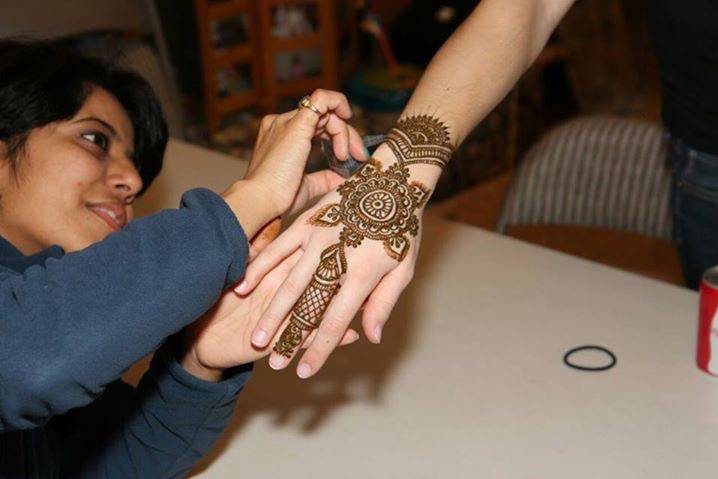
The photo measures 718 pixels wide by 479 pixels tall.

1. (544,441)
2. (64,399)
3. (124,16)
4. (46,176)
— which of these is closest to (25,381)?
(64,399)

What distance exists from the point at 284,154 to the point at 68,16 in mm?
2132

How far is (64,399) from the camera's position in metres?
0.83

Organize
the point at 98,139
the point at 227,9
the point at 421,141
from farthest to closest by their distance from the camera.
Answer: the point at 227,9, the point at 98,139, the point at 421,141

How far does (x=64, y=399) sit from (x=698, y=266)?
1.13m

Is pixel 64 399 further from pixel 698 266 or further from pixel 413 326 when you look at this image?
pixel 698 266

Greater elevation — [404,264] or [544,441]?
[404,264]

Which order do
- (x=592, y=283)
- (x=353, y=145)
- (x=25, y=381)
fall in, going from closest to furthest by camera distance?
1. (x=25, y=381)
2. (x=353, y=145)
3. (x=592, y=283)

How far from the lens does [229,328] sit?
1153 mm

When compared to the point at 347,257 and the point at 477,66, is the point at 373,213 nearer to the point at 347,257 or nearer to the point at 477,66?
the point at 347,257

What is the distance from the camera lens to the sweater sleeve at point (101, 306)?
813 millimetres

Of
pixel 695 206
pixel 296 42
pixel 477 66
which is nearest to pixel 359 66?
pixel 296 42

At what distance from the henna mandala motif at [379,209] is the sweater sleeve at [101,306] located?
20 centimetres

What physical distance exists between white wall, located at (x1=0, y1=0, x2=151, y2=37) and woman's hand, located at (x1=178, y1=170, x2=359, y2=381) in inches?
67.1

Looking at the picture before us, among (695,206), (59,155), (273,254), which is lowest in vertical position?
(273,254)
